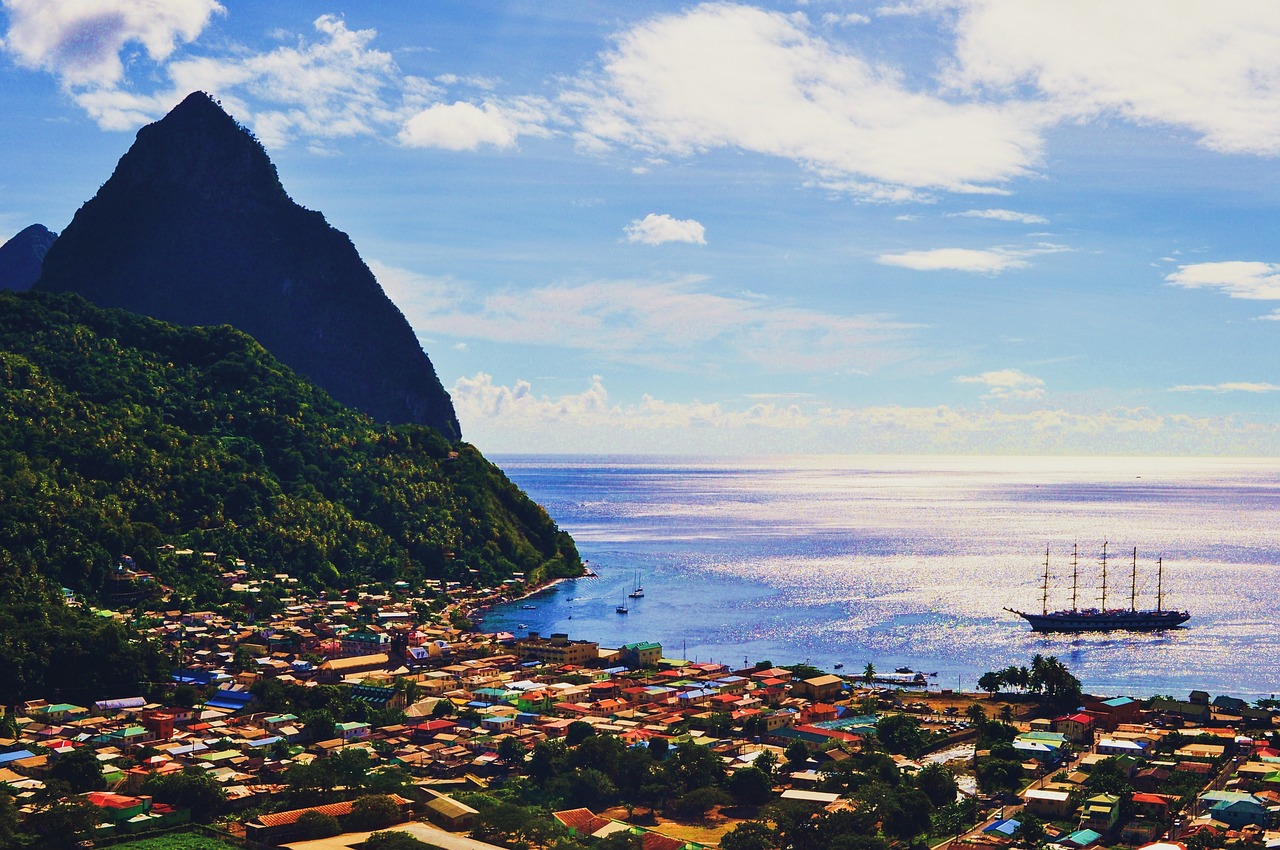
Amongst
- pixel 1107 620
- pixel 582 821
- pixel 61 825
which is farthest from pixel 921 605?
pixel 61 825

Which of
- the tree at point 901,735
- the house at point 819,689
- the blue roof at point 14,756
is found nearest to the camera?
the blue roof at point 14,756

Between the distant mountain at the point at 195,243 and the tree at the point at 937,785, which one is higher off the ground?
the distant mountain at the point at 195,243

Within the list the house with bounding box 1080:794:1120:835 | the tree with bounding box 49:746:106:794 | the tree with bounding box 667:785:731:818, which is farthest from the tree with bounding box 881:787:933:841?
the tree with bounding box 49:746:106:794

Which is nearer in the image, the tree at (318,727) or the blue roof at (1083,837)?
the blue roof at (1083,837)

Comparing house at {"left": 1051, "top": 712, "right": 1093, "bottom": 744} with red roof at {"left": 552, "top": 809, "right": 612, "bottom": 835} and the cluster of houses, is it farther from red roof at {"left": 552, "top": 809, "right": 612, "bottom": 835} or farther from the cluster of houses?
red roof at {"left": 552, "top": 809, "right": 612, "bottom": 835}

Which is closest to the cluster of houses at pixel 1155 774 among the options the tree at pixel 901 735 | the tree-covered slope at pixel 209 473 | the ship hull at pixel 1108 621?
the tree at pixel 901 735

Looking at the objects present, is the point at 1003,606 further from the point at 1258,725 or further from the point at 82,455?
the point at 82,455

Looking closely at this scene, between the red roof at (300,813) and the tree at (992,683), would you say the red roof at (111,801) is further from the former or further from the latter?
the tree at (992,683)
